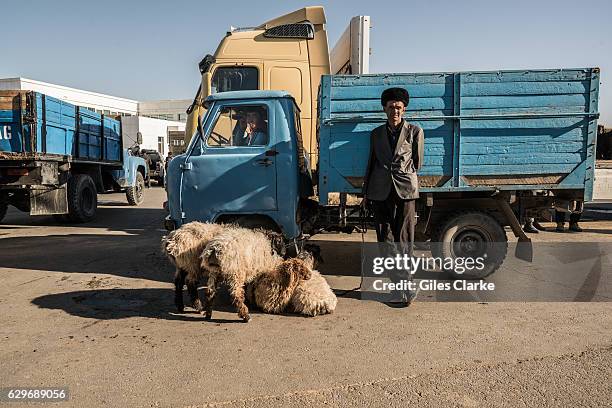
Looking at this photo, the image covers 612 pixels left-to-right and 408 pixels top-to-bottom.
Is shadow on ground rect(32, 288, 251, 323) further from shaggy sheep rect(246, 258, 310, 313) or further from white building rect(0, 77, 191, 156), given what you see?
white building rect(0, 77, 191, 156)

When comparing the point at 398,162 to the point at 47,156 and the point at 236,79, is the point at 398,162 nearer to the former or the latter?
the point at 236,79

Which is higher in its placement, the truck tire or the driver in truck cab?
the driver in truck cab

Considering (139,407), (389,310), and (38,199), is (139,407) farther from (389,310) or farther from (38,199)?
(38,199)

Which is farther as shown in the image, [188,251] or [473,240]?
[473,240]

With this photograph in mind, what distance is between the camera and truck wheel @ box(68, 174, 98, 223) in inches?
366

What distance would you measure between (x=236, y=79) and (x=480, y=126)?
4.23 metres

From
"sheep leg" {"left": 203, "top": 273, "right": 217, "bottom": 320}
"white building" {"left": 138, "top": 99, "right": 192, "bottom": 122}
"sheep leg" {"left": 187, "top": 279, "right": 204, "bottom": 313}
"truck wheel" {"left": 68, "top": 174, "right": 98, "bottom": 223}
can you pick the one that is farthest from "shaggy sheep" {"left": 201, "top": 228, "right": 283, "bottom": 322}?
"white building" {"left": 138, "top": 99, "right": 192, "bottom": 122}

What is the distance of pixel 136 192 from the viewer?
1372 cm

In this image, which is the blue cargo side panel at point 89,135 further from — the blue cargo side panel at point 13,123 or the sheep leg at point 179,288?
the sheep leg at point 179,288

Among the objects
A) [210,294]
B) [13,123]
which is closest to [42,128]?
[13,123]

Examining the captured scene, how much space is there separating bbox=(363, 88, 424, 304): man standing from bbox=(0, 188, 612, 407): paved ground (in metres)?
0.87

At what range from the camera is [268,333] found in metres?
3.48

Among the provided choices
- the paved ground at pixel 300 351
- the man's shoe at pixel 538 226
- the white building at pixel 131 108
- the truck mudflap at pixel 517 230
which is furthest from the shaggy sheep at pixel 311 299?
the white building at pixel 131 108

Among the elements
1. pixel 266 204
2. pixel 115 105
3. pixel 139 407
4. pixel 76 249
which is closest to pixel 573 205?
pixel 266 204
